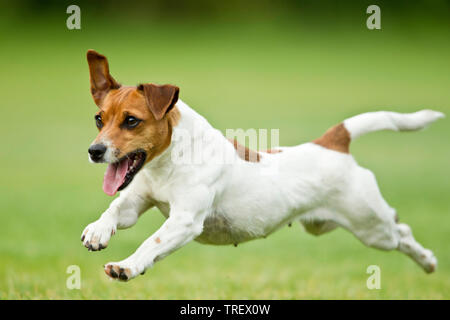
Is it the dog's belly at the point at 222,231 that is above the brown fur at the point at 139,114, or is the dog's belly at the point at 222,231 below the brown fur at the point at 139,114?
below

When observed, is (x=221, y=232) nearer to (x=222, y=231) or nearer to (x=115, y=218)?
(x=222, y=231)

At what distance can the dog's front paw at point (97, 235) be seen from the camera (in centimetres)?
503

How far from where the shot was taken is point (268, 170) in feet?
20.2

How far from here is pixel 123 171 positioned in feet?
16.7

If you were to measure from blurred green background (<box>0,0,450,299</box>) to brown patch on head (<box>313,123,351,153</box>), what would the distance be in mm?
1970

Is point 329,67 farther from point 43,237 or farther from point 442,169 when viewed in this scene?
point 43,237

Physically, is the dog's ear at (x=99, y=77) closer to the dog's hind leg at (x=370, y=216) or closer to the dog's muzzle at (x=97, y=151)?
the dog's muzzle at (x=97, y=151)

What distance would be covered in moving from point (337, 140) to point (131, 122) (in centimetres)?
246

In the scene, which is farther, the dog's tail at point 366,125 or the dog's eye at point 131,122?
the dog's tail at point 366,125

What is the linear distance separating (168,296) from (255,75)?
24.0 meters

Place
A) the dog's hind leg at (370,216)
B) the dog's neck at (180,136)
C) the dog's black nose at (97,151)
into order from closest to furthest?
1. the dog's black nose at (97,151)
2. the dog's neck at (180,136)
3. the dog's hind leg at (370,216)

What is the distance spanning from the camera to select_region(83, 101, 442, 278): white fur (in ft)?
17.2

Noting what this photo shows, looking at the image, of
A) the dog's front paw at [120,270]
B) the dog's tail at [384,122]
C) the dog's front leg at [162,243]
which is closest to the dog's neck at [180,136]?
the dog's front leg at [162,243]

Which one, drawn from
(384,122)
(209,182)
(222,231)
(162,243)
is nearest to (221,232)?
(222,231)
